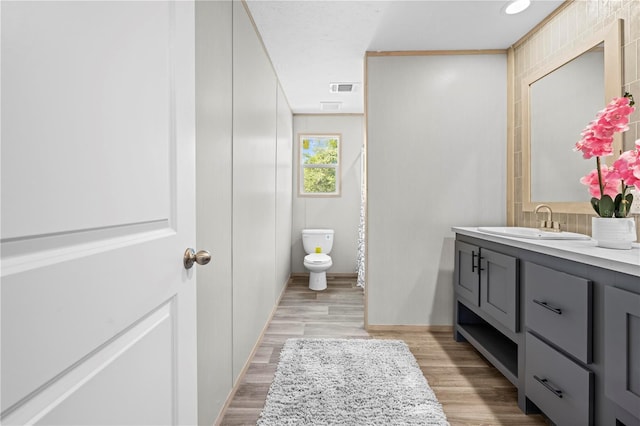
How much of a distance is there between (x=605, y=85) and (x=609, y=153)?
0.67 metres

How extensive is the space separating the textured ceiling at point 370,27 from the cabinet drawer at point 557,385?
2050mm

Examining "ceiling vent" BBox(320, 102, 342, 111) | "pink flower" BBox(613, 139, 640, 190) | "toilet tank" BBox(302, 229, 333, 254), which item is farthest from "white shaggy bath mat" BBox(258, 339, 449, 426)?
"ceiling vent" BBox(320, 102, 342, 111)

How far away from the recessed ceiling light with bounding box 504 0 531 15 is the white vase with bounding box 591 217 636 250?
1.51 meters

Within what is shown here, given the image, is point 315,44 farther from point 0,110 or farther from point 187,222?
point 0,110

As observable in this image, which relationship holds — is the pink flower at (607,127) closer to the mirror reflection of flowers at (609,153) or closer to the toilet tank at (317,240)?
the mirror reflection of flowers at (609,153)

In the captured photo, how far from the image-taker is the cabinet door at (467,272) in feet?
7.32

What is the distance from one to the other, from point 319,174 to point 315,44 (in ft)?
7.11

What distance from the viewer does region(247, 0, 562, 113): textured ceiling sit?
83.2 inches

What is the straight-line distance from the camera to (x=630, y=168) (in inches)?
48.2

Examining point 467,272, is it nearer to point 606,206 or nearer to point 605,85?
point 606,206

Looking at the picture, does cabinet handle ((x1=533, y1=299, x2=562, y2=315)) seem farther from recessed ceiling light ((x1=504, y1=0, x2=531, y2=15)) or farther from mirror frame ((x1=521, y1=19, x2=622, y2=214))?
recessed ceiling light ((x1=504, y1=0, x2=531, y2=15))

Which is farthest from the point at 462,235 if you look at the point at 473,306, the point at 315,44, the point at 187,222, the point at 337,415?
the point at 187,222

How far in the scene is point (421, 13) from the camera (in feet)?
7.24

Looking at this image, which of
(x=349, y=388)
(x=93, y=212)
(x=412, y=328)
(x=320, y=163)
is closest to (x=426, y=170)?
(x=412, y=328)
